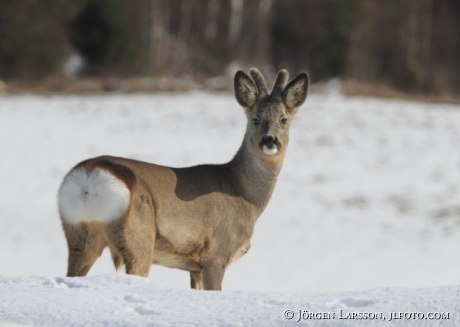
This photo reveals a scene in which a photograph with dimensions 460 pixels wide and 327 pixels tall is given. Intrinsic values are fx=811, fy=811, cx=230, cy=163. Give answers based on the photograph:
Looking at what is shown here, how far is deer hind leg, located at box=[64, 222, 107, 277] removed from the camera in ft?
18.9

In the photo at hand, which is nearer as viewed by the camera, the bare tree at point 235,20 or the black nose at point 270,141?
the black nose at point 270,141

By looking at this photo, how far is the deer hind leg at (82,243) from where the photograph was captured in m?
5.75

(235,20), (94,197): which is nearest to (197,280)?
(94,197)

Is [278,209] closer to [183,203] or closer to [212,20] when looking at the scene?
[183,203]

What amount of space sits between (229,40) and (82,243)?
28.2 metres

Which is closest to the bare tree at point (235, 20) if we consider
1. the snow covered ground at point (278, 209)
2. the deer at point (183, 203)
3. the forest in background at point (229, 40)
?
the forest in background at point (229, 40)

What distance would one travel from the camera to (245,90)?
7117mm

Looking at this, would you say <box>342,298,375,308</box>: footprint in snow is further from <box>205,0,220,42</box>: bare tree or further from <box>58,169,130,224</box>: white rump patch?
<box>205,0,220,42</box>: bare tree

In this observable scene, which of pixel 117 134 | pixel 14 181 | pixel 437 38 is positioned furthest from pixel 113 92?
pixel 437 38

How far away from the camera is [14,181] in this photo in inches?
617

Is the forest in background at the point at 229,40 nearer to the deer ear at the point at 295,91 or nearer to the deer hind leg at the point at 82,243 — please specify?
the deer ear at the point at 295,91

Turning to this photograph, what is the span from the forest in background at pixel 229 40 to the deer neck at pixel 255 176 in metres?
20.7

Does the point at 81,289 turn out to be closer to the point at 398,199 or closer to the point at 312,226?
the point at 312,226

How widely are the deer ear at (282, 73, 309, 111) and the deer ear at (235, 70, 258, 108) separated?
28cm
